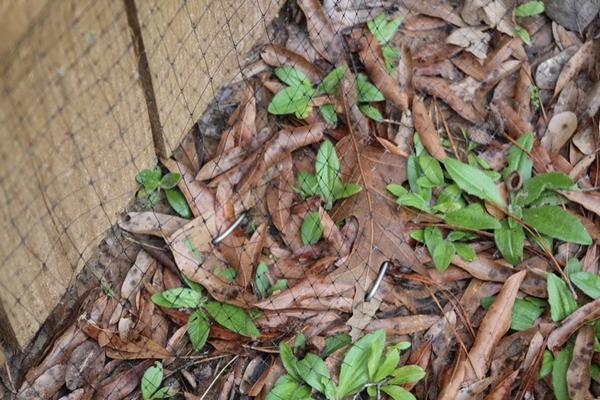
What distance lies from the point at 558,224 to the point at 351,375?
79 centimetres

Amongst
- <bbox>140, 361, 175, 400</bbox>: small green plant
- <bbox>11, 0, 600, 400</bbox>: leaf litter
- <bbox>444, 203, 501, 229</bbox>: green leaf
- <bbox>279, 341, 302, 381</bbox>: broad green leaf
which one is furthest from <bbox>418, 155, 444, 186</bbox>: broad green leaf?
<bbox>140, 361, 175, 400</bbox>: small green plant

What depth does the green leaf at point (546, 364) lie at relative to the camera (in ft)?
8.04

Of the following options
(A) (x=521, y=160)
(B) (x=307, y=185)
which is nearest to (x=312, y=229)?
(B) (x=307, y=185)

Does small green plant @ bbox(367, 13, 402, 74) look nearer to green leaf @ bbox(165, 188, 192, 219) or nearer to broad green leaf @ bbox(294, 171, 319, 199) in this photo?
broad green leaf @ bbox(294, 171, 319, 199)

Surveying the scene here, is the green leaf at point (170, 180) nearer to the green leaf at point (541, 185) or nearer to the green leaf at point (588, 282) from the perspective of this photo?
the green leaf at point (541, 185)

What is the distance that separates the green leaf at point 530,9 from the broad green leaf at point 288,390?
1.54 m

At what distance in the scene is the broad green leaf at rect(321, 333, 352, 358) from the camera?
2.43 meters

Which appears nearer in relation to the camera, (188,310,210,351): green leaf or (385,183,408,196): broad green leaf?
(188,310,210,351): green leaf

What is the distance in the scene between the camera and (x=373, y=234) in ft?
8.48

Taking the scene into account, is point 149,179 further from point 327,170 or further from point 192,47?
point 327,170

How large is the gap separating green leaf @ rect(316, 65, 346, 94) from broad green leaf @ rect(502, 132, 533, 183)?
0.60 m

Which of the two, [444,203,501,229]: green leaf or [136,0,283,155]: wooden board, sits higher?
[136,0,283,155]: wooden board

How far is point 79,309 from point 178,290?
27 centimetres

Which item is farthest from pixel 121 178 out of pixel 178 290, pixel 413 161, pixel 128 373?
pixel 413 161
